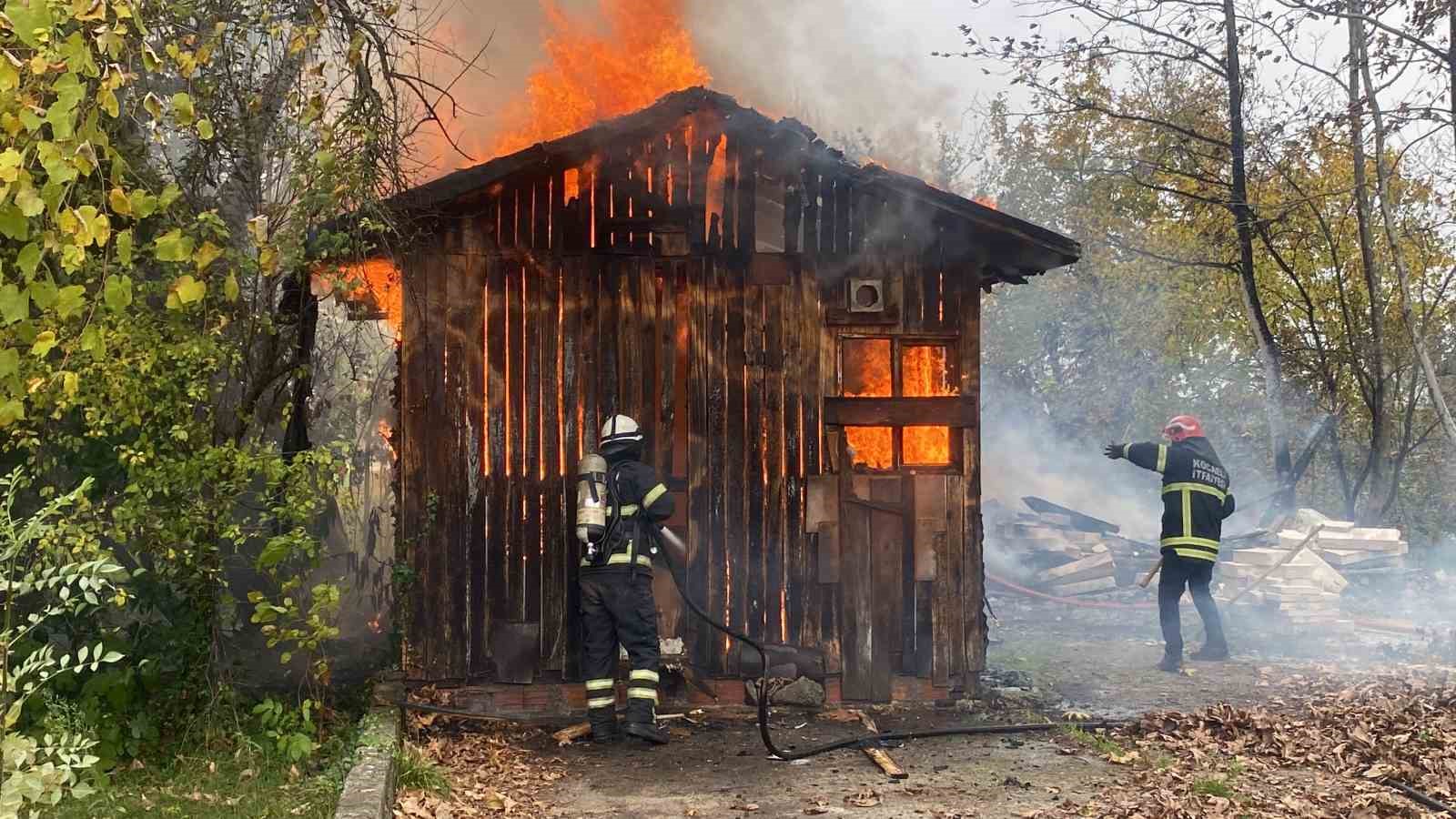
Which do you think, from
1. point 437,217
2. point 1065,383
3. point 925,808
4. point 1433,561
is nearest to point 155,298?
point 437,217

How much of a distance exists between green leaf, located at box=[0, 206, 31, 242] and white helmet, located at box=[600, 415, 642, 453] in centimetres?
572

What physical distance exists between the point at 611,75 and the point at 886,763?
34.6 feet

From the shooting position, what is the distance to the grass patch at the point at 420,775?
715cm

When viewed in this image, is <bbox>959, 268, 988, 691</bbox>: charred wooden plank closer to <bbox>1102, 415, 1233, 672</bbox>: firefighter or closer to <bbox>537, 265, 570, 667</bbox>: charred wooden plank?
<bbox>1102, 415, 1233, 672</bbox>: firefighter

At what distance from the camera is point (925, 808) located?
7102mm

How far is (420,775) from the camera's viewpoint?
7258mm

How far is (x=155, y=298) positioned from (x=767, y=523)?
502 cm

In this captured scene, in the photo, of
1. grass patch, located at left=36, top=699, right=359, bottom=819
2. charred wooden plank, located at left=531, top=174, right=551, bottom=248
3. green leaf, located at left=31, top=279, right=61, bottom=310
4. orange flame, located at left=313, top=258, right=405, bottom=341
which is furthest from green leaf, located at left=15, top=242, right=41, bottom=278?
charred wooden plank, located at left=531, top=174, right=551, bottom=248

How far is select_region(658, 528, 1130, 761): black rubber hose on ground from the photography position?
820 cm

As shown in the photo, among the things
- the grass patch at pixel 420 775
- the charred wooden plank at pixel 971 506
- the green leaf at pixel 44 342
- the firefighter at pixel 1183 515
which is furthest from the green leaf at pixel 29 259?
the firefighter at pixel 1183 515

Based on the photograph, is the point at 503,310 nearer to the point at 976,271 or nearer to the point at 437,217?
the point at 437,217

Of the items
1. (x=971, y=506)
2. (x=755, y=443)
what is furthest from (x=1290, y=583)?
(x=755, y=443)

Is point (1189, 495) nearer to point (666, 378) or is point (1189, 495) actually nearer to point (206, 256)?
point (666, 378)

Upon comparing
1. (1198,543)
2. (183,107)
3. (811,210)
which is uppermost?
(811,210)
